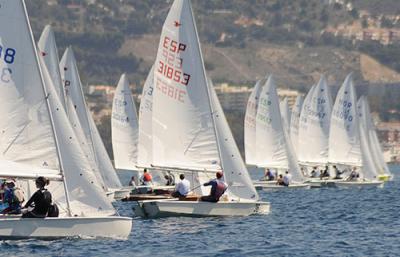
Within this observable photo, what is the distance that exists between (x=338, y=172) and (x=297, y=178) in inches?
340

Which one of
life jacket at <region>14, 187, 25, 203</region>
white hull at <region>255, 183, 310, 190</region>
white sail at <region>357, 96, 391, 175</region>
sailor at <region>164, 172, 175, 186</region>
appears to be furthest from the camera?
white sail at <region>357, 96, 391, 175</region>

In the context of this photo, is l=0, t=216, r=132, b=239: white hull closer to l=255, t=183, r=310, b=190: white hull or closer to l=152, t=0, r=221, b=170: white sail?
l=152, t=0, r=221, b=170: white sail

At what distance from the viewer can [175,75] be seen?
48000 mm

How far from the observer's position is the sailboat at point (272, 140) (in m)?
78.6

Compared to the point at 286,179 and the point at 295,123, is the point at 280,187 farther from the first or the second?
the point at 295,123

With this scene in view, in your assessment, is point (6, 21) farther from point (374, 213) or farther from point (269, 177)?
point (269, 177)

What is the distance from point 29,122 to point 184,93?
12.9m

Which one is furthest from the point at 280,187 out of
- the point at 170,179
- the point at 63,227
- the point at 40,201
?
the point at 40,201

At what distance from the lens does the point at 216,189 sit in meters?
44.0

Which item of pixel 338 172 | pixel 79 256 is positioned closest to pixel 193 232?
pixel 79 256

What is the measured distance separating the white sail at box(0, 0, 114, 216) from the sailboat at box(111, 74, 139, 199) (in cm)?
3714

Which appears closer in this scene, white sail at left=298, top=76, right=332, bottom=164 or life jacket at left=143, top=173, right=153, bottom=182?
life jacket at left=143, top=173, right=153, bottom=182

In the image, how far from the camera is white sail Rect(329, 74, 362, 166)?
87.8m

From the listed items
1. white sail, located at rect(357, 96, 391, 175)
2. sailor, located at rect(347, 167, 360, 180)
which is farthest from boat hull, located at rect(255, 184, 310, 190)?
white sail, located at rect(357, 96, 391, 175)
